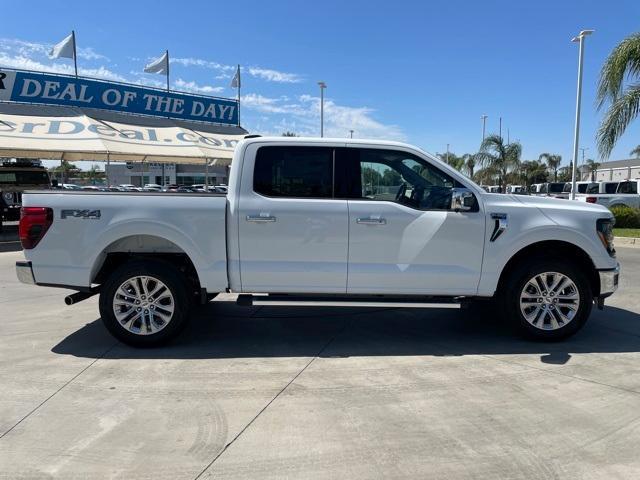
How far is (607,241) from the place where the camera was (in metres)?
5.11

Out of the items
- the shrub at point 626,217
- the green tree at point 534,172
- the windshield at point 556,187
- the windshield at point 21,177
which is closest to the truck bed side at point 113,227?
the windshield at point 21,177

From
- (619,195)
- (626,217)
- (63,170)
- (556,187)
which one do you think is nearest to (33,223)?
(626,217)

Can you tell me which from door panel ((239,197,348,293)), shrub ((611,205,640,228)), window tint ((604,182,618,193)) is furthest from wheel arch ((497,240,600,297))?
window tint ((604,182,618,193))

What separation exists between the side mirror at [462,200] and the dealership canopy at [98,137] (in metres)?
15.4

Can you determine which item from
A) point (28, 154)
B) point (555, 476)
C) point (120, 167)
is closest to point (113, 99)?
point (28, 154)

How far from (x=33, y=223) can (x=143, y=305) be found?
51.1 inches

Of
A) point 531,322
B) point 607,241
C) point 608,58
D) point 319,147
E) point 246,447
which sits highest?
point 608,58

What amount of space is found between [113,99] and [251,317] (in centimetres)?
1962

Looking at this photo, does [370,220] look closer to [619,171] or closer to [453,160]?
[453,160]

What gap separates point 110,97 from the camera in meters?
22.4

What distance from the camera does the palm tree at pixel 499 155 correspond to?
1412 inches

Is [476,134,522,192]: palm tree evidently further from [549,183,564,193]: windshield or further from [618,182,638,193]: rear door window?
[618,182,638,193]: rear door window

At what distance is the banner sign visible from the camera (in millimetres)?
20078

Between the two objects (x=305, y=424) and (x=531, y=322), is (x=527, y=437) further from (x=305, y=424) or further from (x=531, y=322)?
(x=531, y=322)
